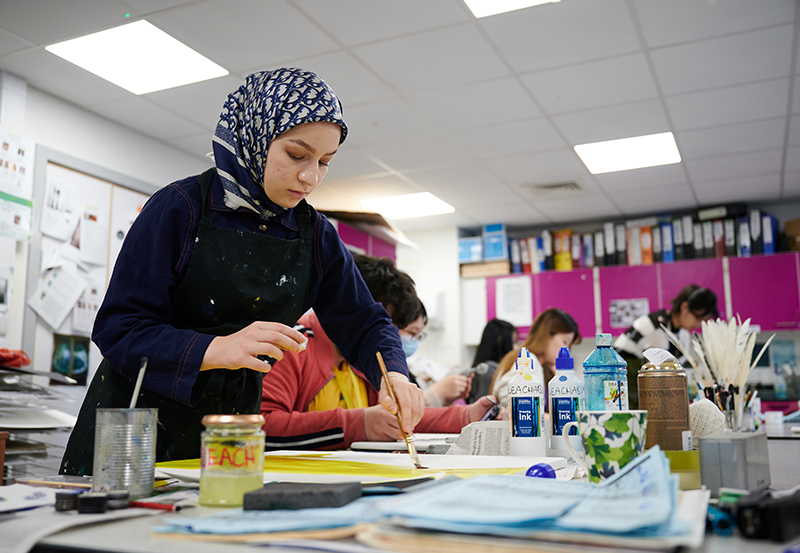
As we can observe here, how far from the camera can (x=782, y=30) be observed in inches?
121

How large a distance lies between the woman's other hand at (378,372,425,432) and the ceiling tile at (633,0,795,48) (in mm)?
2313

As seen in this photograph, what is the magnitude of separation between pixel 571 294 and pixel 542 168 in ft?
5.82

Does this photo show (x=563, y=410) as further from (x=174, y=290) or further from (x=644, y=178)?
(x=644, y=178)

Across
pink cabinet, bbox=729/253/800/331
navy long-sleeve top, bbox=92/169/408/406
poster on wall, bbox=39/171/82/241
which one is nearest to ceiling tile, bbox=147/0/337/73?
poster on wall, bbox=39/171/82/241

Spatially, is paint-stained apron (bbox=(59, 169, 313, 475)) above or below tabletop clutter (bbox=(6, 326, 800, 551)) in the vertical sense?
above

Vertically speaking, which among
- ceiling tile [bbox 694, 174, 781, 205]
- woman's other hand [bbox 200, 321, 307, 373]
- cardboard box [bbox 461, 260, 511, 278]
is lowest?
woman's other hand [bbox 200, 321, 307, 373]

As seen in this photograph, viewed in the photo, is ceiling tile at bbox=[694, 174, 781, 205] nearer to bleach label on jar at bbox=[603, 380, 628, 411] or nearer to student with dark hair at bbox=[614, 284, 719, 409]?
student with dark hair at bbox=[614, 284, 719, 409]

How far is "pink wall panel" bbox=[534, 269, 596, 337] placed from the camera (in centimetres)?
620

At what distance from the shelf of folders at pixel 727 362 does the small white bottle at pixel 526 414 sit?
3.11 ft

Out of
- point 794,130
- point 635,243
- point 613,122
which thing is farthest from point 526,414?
point 635,243

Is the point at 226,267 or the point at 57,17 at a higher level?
the point at 57,17

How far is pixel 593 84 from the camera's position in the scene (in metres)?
3.57

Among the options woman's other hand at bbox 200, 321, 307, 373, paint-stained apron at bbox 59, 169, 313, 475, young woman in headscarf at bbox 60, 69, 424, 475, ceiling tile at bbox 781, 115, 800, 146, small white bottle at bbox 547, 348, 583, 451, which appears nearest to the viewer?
woman's other hand at bbox 200, 321, 307, 373

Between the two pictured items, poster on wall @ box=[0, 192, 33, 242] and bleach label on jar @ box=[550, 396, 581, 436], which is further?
poster on wall @ box=[0, 192, 33, 242]
